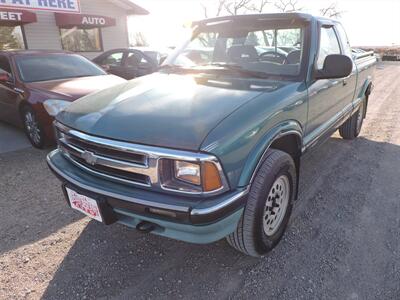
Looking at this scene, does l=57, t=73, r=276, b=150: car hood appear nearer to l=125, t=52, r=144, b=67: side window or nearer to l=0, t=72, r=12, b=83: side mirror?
l=0, t=72, r=12, b=83: side mirror

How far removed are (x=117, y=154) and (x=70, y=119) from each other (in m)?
0.67

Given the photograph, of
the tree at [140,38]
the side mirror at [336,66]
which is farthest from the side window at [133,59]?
the tree at [140,38]

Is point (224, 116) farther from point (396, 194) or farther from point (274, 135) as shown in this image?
point (396, 194)

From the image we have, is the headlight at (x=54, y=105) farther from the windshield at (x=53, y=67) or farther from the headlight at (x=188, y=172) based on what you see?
the headlight at (x=188, y=172)

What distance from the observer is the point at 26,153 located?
502cm

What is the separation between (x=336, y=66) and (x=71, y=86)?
12.7 ft

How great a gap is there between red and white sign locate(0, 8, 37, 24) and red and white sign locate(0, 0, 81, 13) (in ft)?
0.91

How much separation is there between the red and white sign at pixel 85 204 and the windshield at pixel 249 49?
1.72 meters

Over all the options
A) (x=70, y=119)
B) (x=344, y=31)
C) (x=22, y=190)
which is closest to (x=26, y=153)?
(x=22, y=190)

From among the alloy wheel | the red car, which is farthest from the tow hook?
the red car

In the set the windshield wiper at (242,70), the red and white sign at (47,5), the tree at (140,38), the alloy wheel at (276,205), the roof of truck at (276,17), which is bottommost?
the tree at (140,38)

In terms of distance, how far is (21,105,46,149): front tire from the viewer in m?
4.93

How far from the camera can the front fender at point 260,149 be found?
208cm

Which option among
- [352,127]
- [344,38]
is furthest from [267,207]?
[352,127]
